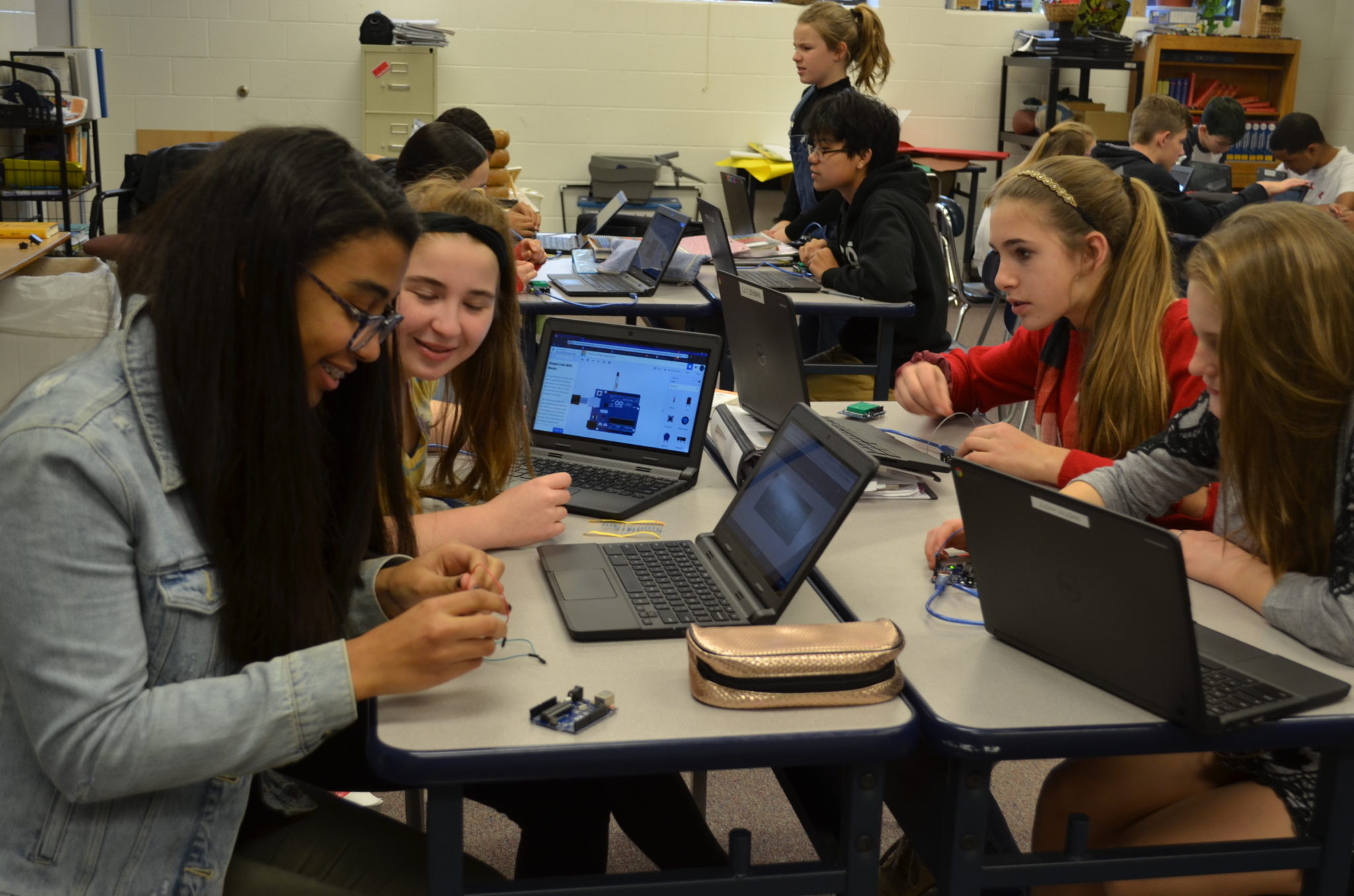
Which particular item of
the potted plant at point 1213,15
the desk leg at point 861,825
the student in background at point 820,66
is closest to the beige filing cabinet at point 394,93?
the student in background at point 820,66

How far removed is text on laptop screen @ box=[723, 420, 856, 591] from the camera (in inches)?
51.4

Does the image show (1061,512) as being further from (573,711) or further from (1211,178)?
(1211,178)

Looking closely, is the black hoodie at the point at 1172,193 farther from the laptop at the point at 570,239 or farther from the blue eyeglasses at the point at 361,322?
the blue eyeglasses at the point at 361,322

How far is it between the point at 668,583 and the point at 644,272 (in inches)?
93.5

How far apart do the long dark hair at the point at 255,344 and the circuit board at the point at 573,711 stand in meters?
0.22

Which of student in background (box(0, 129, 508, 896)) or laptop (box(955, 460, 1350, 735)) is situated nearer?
student in background (box(0, 129, 508, 896))

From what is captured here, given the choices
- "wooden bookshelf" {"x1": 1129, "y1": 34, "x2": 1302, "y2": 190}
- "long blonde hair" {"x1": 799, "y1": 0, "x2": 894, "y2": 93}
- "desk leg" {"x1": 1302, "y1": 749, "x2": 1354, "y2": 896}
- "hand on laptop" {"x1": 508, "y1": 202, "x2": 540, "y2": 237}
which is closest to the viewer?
"desk leg" {"x1": 1302, "y1": 749, "x2": 1354, "y2": 896}

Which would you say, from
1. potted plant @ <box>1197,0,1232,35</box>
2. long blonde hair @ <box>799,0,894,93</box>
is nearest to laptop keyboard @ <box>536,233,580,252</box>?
long blonde hair @ <box>799,0,894,93</box>

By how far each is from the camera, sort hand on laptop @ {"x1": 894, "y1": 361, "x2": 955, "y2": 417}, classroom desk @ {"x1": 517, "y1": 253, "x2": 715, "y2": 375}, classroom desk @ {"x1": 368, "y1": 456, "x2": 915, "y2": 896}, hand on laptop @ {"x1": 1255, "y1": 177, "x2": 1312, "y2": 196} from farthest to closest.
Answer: hand on laptop @ {"x1": 1255, "y1": 177, "x2": 1312, "y2": 196} < classroom desk @ {"x1": 517, "y1": 253, "x2": 715, "y2": 375} < hand on laptop @ {"x1": 894, "y1": 361, "x2": 955, "y2": 417} < classroom desk @ {"x1": 368, "y1": 456, "x2": 915, "y2": 896}

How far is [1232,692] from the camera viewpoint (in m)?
1.16

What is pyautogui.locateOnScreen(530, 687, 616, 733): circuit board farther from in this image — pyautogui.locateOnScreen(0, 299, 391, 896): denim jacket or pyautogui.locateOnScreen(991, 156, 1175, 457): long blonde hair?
pyautogui.locateOnScreen(991, 156, 1175, 457): long blonde hair

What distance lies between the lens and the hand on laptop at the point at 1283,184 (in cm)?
576

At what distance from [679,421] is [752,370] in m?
0.34

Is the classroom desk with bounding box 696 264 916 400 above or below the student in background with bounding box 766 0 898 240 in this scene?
below
